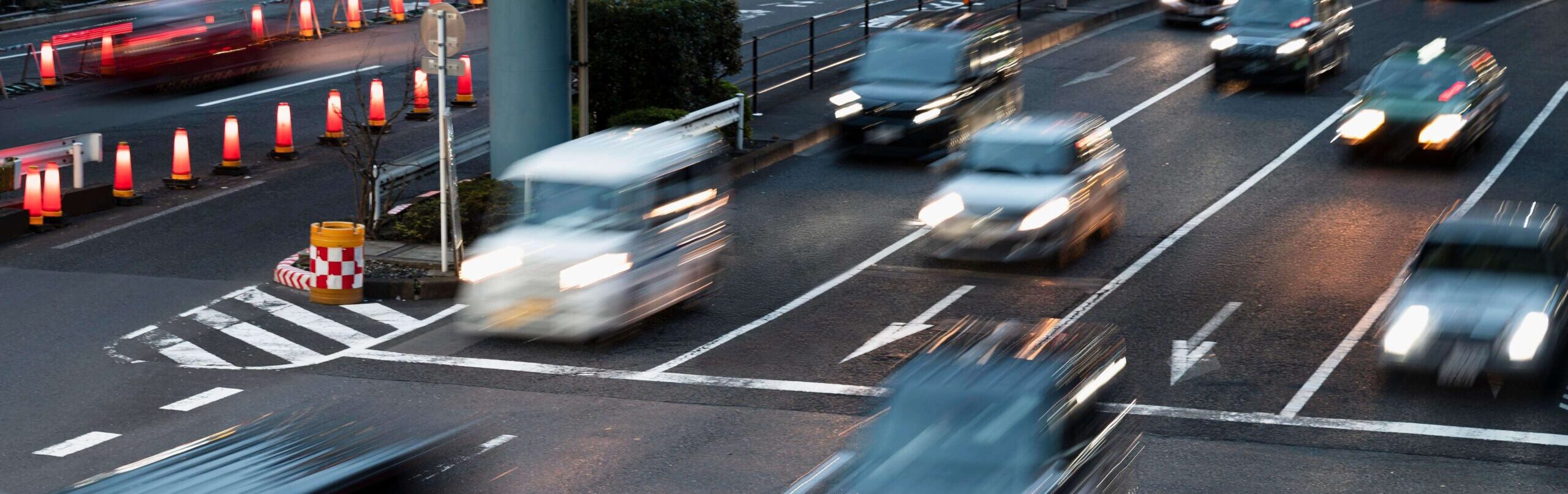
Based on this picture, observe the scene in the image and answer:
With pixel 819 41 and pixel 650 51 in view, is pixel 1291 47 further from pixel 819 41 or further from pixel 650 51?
pixel 650 51

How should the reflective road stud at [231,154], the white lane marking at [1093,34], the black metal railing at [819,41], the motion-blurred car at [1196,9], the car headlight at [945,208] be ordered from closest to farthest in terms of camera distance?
1. the car headlight at [945,208]
2. the reflective road stud at [231,154]
3. the black metal railing at [819,41]
4. the white lane marking at [1093,34]
5. the motion-blurred car at [1196,9]

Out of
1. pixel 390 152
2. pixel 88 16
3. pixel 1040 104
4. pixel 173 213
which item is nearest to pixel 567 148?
pixel 173 213

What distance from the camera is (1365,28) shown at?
3541 centimetres

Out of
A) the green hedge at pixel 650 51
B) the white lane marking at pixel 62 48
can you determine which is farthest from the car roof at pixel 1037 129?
the white lane marking at pixel 62 48

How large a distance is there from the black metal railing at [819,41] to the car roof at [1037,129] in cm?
697

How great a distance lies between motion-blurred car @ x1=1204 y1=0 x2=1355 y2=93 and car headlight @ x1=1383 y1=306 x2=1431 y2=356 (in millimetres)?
15209

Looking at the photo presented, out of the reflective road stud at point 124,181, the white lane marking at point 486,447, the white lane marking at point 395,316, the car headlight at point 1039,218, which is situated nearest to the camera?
the white lane marking at point 486,447

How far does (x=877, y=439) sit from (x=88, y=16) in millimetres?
30801

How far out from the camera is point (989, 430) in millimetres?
8938

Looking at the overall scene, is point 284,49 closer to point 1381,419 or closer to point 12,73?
point 12,73

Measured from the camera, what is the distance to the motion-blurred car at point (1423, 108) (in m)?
22.1

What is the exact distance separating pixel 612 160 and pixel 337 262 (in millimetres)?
3147

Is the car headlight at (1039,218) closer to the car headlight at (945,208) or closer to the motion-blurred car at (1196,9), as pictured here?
the car headlight at (945,208)

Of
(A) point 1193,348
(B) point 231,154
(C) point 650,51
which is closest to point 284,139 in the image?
(B) point 231,154
